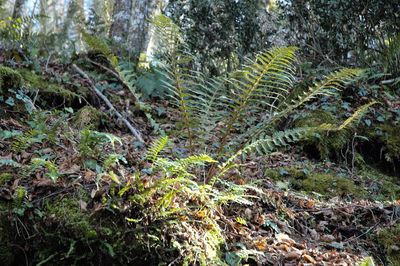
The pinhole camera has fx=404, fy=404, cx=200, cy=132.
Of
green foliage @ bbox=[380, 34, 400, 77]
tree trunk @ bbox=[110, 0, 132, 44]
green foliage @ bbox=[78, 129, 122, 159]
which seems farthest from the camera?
tree trunk @ bbox=[110, 0, 132, 44]

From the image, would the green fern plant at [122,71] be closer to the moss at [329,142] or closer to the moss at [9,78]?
the moss at [9,78]

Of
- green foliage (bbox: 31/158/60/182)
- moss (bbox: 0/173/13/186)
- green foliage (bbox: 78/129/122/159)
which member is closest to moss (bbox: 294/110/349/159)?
green foliage (bbox: 78/129/122/159)

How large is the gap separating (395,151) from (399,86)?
1.78 meters

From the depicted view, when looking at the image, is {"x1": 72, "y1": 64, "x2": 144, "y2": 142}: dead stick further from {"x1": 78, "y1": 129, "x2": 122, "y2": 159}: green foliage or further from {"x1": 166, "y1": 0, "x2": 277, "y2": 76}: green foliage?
{"x1": 166, "y1": 0, "x2": 277, "y2": 76}: green foliage

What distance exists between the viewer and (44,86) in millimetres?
4387

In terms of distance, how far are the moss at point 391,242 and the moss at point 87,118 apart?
2489 mm

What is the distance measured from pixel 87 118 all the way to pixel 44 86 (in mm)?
815

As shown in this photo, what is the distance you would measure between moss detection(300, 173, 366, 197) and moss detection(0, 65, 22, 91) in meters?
2.97

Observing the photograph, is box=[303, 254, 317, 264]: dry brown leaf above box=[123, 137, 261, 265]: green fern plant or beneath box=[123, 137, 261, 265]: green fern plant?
beneath

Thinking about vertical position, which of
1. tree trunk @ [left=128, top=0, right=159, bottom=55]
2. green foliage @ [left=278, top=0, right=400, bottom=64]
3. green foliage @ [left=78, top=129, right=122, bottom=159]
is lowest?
green foliage @ [left=78, top=129, right=122, bottom=159]

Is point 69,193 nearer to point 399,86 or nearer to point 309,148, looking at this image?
point 309,148

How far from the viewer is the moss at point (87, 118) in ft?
12.6

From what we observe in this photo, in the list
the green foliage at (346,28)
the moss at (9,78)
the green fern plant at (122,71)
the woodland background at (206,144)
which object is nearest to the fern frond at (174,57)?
the woodland background at (206,144)

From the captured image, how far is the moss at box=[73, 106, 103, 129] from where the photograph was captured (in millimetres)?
3853
